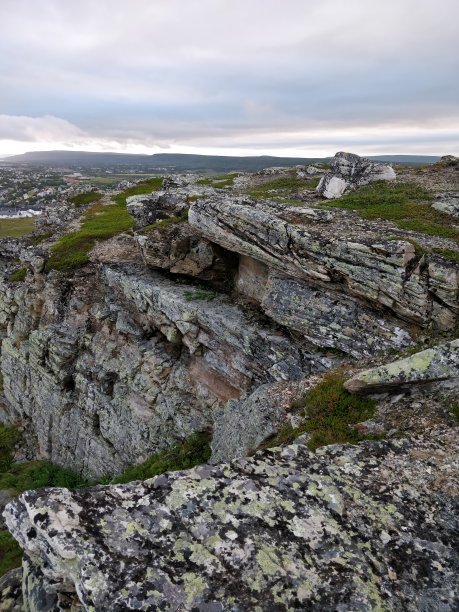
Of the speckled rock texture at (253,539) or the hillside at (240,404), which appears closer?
the speckled rock texture at (253,539)

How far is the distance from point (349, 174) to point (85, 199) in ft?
106

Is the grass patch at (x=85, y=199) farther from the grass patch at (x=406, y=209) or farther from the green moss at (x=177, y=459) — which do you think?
the green moss at (x=177, y=459)

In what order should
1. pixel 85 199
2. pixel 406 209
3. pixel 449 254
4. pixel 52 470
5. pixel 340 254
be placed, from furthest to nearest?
pixel 85 199 → pixel 52 470 → pixel 406 209 → pixel 340 254 → pixel 449 254

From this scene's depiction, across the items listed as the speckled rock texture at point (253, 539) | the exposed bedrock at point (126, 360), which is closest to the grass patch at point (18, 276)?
the exposed bedrock at point (126, 360)

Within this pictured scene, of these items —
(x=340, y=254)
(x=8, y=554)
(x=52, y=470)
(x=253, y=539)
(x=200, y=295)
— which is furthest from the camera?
(x=52, y=470)

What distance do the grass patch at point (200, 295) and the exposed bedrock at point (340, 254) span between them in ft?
8.80

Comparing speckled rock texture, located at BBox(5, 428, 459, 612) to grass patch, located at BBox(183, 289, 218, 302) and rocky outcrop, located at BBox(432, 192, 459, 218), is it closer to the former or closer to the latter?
grass patch, located at BBox(183, 289, 218, 302)

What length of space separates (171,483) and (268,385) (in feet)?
26.8

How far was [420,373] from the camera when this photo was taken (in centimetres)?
1102

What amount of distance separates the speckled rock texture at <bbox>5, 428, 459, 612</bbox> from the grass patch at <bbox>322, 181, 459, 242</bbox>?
11642 mm

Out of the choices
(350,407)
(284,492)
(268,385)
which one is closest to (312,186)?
(268,385)

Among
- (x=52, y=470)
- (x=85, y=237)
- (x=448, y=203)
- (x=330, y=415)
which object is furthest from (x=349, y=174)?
(x=52, y=470)

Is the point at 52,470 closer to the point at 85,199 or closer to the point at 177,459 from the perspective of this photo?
the point at 177,459

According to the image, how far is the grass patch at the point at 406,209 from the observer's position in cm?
1744
